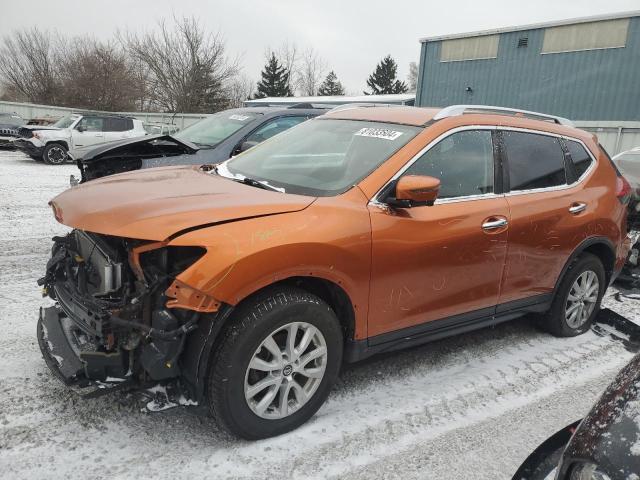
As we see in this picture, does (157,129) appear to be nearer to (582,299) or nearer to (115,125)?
(115,125)

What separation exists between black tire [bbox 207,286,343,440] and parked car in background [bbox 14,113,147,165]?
13.6m

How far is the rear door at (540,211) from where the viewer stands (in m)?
3.63

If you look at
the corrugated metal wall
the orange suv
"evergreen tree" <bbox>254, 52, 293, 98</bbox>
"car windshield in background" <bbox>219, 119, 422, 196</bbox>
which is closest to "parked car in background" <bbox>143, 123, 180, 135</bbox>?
"car windshield in background" <bbox>219, 119, 422, 196</bbox>

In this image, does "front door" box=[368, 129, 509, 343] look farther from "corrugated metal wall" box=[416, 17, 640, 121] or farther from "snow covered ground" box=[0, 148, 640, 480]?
"corrugated metal wall" box=[416, 17, 640, 121]

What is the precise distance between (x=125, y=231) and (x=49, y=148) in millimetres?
14774

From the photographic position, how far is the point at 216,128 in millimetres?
7008

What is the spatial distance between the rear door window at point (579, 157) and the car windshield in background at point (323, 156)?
1.67 m

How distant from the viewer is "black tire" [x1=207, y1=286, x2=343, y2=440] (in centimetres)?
247

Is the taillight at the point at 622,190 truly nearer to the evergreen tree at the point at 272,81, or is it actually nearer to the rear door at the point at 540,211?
the rear door at the point at 540,211

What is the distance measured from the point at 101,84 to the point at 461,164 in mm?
44979

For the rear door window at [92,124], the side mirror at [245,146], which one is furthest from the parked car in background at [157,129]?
the side mirror at [245,146]

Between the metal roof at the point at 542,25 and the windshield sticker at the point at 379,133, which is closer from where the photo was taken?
the windshield sticker at the point at 379,133

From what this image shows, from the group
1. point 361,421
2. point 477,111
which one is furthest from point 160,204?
point 477,111

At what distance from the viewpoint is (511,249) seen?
356 centimetres
